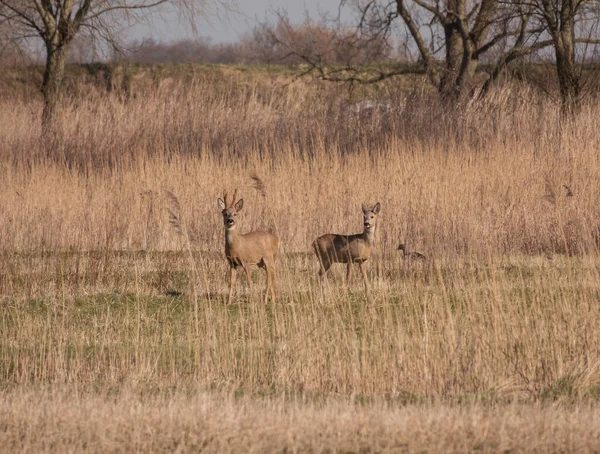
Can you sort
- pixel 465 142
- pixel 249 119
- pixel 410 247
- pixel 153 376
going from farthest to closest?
pixel 249 119
pixel 465 142
pixel 410 247
pixel 153 376

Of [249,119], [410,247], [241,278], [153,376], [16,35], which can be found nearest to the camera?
[153,376]

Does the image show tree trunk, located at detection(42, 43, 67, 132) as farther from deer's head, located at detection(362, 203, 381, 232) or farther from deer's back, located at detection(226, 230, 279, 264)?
deer's back, located at detection(226, 230, 279, 264)

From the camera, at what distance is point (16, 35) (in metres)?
20.9

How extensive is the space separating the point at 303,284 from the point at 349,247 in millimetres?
797

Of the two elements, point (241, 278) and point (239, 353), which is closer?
point (239, 353)

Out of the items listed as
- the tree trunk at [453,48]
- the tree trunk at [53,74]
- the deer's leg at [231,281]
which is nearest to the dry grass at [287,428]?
the deer's leg at [231,281]

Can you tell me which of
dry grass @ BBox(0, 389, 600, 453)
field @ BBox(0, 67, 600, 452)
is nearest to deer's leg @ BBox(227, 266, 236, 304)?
field @ BBox(0, 67, 600, 452)

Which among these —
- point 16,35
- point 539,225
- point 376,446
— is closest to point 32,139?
point 16,35

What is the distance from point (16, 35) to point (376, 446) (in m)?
17.2

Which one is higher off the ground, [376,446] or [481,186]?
[481,186]

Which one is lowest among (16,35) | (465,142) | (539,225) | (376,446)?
(376,446)

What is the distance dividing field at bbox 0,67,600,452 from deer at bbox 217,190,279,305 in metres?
0.24

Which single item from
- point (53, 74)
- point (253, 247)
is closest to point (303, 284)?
point (253, 247)

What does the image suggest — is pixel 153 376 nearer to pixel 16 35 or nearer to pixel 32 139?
pixel 32 139
